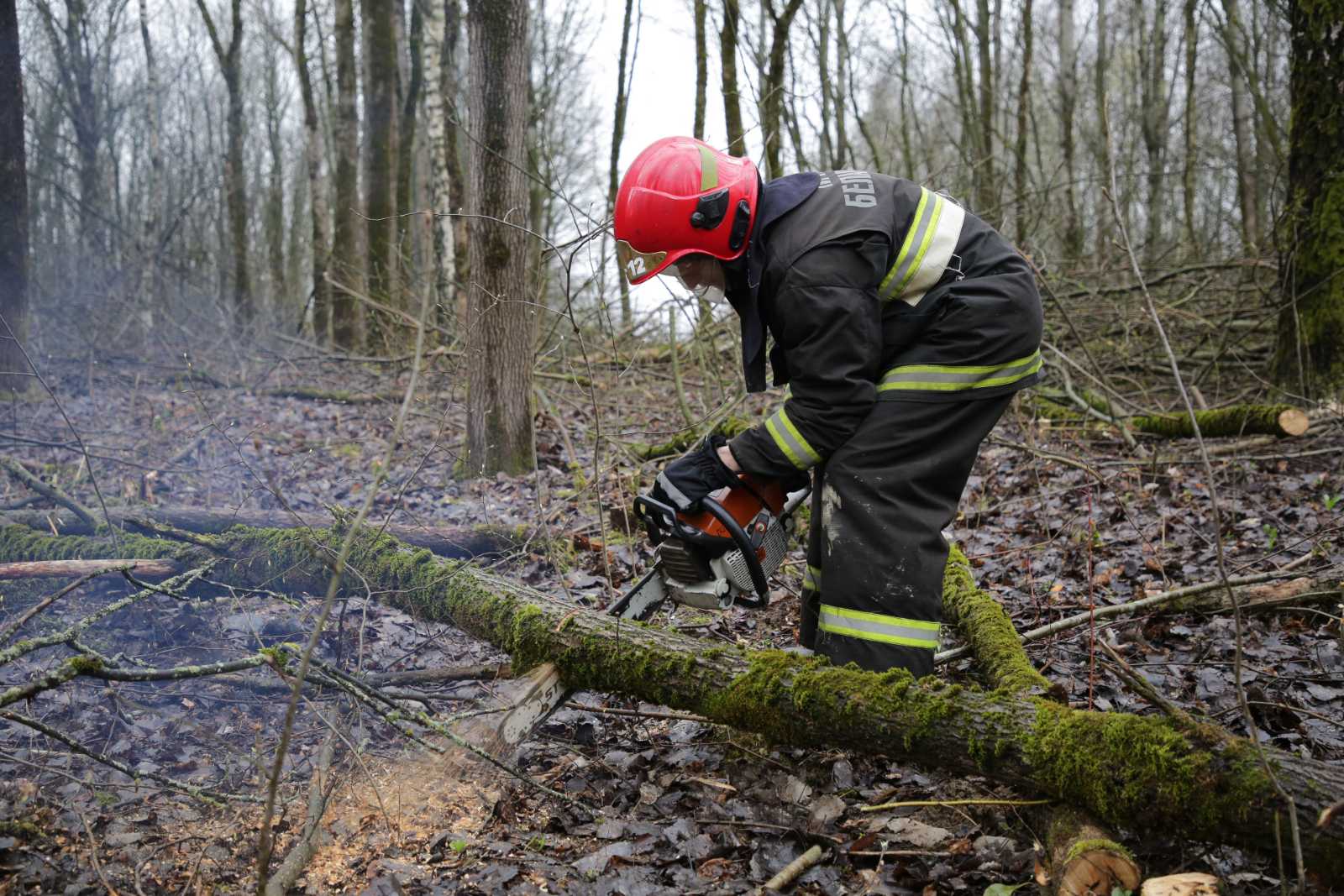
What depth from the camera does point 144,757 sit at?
9.77 feet

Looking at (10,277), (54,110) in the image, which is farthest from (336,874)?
(54,110)

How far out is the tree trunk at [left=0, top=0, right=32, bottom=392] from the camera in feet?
26.8

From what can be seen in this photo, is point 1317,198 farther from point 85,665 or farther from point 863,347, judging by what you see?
point 85,665

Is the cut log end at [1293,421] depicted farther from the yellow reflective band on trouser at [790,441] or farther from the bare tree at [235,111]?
the bare tree at [235,111]

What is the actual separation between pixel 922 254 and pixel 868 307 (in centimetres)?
29

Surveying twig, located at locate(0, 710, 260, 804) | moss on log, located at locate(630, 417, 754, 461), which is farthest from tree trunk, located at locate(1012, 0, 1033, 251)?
twig, located at locate(0, 710, 260, 804)

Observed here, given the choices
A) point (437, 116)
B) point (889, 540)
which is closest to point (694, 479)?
point (889, 540)

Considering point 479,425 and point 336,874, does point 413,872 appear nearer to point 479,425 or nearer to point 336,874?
point 336,874

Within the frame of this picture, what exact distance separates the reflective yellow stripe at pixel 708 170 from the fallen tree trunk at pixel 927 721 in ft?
4.66

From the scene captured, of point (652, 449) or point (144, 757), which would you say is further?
point (652, 449)

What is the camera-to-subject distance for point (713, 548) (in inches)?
112

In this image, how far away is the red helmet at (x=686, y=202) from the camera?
2.91m

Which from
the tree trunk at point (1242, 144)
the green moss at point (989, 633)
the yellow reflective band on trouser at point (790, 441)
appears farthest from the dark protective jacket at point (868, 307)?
the tree trunk at point (1242, 144)

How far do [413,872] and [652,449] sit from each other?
371cm
